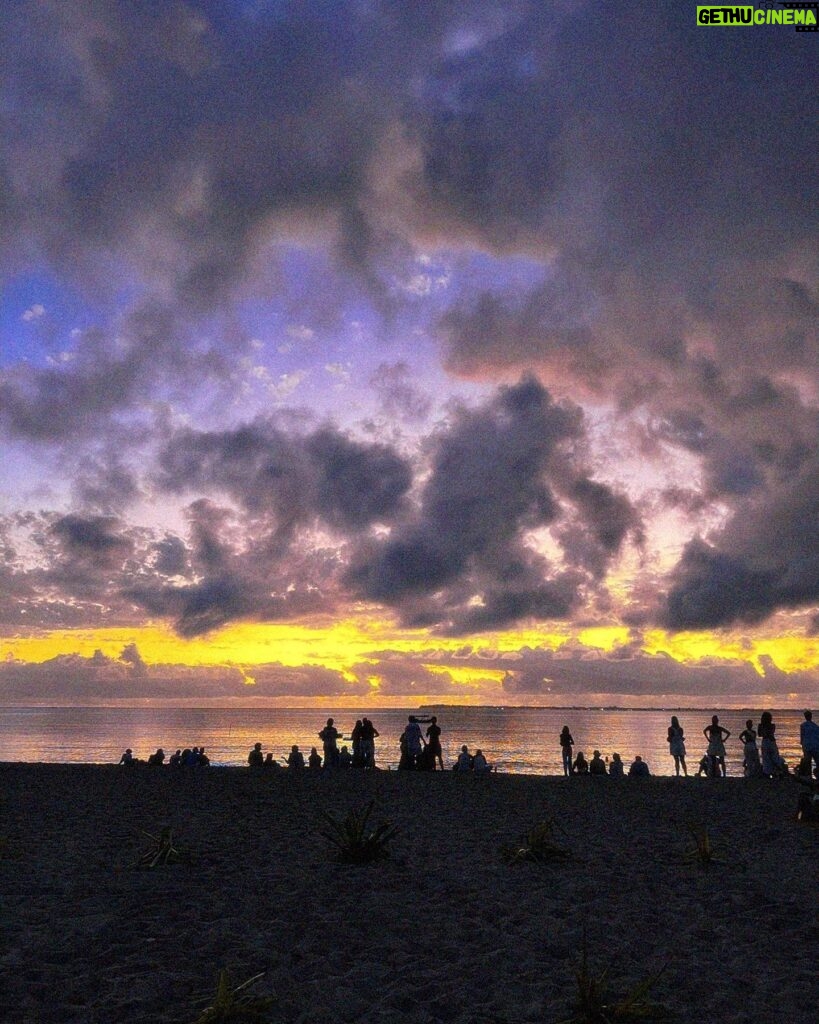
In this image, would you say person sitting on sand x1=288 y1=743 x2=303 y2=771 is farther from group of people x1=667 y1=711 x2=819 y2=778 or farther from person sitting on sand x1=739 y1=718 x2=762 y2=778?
person sitting on sand x1=739 y1=718 x2=762 y2=778

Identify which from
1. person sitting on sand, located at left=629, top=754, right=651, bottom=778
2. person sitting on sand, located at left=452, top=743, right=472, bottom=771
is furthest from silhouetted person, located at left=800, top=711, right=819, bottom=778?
person sitting on sand, located at left=452, top=743, right=472, bottom=771

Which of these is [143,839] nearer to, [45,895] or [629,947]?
[45,895]

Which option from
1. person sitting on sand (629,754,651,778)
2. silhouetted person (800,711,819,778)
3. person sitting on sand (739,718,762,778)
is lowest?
person sitting on sand (629,754,651,778)

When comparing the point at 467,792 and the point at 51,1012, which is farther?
the point at 467,792

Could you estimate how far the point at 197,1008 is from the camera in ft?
21.3

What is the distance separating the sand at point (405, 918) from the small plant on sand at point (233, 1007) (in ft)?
0.44

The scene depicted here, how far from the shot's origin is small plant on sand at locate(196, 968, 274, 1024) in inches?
A: 243

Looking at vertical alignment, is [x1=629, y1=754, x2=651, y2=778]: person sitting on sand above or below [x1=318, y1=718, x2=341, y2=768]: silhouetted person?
below

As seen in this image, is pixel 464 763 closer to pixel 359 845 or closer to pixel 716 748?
pixel 716 748

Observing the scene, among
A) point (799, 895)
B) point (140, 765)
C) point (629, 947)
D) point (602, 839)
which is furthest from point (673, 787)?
point (140, 765)

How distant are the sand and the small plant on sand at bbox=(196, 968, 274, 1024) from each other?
0.13 m

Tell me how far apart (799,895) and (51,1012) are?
32.2 ft

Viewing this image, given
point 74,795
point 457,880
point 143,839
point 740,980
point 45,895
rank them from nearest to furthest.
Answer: point 740,980 → point 45,895 → point 457,880 → point 143,839 → point 74,795

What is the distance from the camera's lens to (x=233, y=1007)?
6.29 metres
